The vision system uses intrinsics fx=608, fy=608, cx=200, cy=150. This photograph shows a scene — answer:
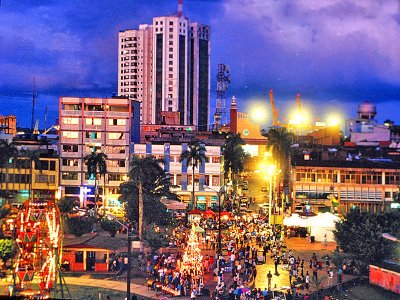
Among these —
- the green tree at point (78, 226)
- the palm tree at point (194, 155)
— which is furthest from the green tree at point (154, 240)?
the palm tree at point (194, 155)

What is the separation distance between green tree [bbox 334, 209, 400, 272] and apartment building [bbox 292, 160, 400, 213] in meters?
7.88

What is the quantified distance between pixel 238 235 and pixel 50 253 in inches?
307

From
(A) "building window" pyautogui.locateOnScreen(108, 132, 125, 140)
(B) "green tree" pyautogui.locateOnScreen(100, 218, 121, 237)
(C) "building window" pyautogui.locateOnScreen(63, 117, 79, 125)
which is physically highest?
(C) "building window" pyautogui.locateOnScreen(63, 117, 79, 125)

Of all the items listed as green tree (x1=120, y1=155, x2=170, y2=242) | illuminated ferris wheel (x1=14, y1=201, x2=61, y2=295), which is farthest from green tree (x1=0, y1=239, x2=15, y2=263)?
green tree (x1=120, y1=155, x2=170, y2=242)

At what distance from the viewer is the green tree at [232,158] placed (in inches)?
1256

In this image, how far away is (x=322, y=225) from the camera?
17.8 metres

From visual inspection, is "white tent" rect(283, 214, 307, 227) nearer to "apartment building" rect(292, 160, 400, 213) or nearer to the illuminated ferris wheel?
"apartment building" rect(292, 160, 400, 213)

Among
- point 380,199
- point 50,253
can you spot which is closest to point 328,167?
point 380,199

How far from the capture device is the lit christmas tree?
13602 millimetres

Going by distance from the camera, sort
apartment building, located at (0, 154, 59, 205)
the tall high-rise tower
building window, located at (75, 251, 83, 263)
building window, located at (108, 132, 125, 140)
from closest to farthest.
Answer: building window, located at (75, 251, 83, 263) < apartment building, located at (0, 154, 59, 205) < building window, located at (108, 132, 125, 140) < the tall high-rise tower

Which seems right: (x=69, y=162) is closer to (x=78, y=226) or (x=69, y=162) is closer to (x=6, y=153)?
(x=6, y=153)

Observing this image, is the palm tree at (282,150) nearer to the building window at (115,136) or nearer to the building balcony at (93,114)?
the building window at (115,136)

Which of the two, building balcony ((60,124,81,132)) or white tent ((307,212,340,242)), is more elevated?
building balcony ((60,124,81,132))

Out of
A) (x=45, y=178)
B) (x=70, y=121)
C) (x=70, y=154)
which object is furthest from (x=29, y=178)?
(x=70, y=121)
